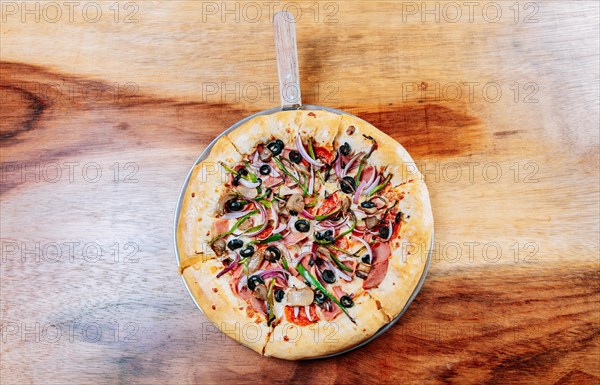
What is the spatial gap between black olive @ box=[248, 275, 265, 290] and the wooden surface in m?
0.48

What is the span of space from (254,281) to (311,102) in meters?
1.36

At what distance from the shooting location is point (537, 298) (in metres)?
3.40

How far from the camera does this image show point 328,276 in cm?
314

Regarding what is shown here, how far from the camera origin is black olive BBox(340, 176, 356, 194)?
3.26 metres

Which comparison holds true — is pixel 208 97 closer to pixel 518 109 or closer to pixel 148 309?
pixel 148 309

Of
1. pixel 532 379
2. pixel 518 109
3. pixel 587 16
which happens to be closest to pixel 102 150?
pixel 518 109

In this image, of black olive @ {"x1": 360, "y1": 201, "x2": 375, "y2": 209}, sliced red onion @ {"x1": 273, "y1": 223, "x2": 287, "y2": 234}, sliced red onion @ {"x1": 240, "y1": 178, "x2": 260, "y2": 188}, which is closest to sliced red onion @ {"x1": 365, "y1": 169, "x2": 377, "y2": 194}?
black olive @ {"x1": 360, "y1": 201, "x2": 375, "y2": 209}

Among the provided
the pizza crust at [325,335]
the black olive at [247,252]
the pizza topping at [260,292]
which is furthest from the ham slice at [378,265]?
the black olive at [247,252]

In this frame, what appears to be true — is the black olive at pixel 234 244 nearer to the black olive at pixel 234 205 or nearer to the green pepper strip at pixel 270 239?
the green pepper strip at pixel 270 239

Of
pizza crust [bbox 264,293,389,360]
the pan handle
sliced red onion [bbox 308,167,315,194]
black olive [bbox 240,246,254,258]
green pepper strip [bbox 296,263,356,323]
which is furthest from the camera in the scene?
the pan handle

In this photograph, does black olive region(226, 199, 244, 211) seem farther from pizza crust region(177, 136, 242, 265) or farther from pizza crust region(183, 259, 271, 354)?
pizza crust region(183, 259, 271, 354)

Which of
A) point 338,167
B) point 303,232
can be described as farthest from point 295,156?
point 303,232

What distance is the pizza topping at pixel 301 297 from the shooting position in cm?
309

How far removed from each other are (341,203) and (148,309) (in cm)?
146
